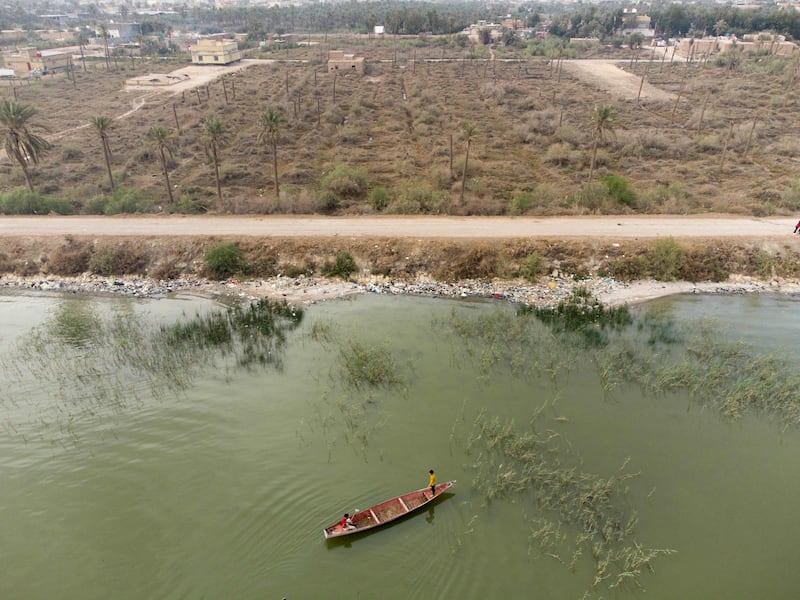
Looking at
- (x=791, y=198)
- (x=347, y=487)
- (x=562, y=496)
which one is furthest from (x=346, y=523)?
(x=791, y=198)

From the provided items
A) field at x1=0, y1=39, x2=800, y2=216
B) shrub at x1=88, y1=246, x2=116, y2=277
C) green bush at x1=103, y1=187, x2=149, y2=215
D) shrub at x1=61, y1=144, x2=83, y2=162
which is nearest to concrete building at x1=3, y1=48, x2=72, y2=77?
field at x1=0, y1=39, x2=800, y2=216

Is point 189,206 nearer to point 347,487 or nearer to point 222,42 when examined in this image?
point 347,487

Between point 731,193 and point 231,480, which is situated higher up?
Answer: point 731,193

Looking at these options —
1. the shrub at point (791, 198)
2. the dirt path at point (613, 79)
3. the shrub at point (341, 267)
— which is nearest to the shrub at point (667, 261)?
the shrub at point (791, 198)

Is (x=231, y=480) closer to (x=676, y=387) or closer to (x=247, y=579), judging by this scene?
(x=247, y=579)

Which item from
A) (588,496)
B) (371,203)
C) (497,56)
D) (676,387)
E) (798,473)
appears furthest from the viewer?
(497,56)

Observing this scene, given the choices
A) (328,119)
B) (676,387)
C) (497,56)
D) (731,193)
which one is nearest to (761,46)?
(497,56)
